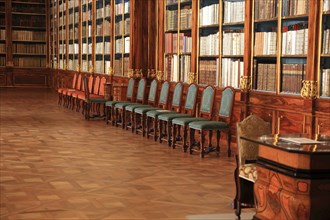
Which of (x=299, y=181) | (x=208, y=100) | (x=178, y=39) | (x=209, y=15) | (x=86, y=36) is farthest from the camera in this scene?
(x=86, y=36)

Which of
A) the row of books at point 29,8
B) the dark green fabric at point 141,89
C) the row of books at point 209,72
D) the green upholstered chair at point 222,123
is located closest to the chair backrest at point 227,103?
the green upholstered chair at point 222,123

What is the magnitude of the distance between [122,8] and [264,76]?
212 inches

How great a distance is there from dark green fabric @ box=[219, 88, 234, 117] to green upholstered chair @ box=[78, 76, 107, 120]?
4196 millimetres

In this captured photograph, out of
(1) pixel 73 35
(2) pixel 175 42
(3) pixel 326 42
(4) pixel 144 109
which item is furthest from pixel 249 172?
(1) pixel 73 35

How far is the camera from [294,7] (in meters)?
6.75

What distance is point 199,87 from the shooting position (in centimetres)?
909

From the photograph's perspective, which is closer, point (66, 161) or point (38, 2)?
point (66, 161)

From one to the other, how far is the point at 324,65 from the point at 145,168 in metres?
2.30

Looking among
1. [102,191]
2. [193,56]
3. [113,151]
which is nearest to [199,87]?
[193,56]

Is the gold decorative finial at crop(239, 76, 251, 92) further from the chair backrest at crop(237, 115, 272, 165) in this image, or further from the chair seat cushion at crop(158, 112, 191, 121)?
A: the chair backrest at crop(237, 115, 272, 165)

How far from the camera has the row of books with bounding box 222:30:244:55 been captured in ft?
26.2

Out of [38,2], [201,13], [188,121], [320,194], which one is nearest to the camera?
[320,194]

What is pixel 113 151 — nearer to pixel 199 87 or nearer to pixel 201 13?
pixel 199 87

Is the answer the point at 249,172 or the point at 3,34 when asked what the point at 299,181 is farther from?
the point at 3,34
